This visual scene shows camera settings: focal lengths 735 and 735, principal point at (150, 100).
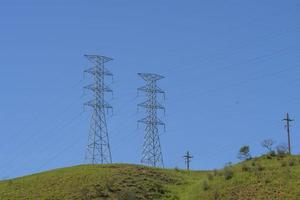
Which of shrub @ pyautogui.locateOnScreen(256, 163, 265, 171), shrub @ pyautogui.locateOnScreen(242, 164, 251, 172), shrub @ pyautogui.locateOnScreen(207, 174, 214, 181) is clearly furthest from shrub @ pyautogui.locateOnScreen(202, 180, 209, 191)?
shrub @ pyautogui.locateOnScreen(256, 163, 265, 171)

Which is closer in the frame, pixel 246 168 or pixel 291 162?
pixel 291 162

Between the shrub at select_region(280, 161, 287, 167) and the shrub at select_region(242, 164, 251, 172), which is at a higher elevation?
the shrub at select_region(280, 161, 287, 167)

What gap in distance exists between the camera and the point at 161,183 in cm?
6412

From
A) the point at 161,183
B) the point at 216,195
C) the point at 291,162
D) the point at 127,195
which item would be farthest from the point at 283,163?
the point at 127,195

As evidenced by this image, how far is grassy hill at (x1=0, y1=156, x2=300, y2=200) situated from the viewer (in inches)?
2237

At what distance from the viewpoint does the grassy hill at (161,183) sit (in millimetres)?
56812

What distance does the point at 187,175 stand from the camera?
236 ft

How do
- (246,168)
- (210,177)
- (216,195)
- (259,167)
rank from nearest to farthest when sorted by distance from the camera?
1. (216,195)
2. (259,167)
3. (246,168)
4. (210,177)

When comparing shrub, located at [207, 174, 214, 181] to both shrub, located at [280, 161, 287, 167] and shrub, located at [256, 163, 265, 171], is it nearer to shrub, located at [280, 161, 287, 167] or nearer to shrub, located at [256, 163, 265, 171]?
shrub, located at [256, 163, 265, 171]

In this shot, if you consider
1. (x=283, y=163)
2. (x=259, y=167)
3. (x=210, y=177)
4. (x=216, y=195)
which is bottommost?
(x=216, y=195)

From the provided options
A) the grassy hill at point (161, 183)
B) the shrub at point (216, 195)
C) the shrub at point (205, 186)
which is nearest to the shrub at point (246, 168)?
the grassy hill at point (161, 183)

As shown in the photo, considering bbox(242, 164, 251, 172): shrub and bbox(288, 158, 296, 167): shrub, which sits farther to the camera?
bbox(242, 164, 251, 172): shrub

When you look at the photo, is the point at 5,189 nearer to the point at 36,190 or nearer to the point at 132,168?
the point at 36,190

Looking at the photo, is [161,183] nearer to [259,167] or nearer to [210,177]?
[210,177]
